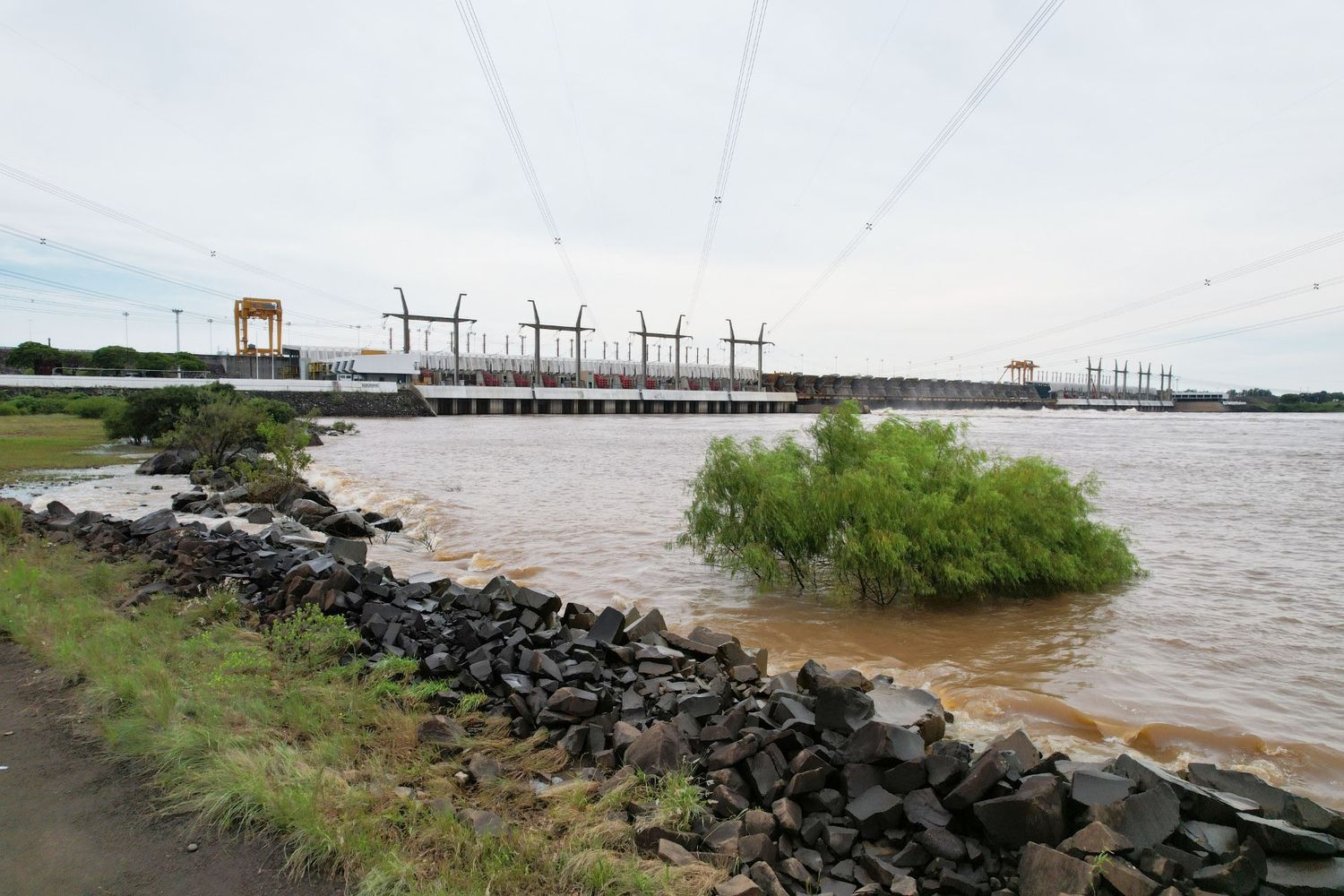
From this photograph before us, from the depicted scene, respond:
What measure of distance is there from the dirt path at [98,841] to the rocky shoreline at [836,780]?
3.65 ft

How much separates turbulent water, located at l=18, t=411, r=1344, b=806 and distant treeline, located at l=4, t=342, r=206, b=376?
265 ft

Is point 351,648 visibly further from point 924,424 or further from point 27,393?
point 27,393

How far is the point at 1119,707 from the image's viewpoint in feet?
24.7

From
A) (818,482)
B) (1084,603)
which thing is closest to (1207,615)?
(1084,603)

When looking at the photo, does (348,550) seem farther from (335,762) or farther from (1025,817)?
(1025,817)

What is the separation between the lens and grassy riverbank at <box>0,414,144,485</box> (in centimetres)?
2328

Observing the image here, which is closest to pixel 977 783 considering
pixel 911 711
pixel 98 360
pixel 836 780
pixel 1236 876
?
pixel 836 780

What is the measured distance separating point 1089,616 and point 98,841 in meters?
10.8

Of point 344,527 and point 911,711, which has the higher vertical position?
point 911,711

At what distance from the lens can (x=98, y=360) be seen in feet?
308

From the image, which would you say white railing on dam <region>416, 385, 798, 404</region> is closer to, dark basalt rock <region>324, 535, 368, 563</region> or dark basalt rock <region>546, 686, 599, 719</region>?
dark basalt rock <region>324, 535, 368, 563</region>

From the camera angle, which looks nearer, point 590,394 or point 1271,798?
point 1271,798

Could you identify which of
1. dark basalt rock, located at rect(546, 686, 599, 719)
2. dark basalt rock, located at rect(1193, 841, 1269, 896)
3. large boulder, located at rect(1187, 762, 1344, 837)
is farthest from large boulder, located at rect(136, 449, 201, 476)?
dark basalt rock, located at rect(1193, 841, 1269, 896)

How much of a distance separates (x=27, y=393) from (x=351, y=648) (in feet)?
249
